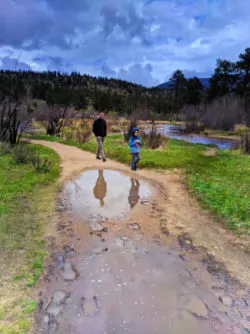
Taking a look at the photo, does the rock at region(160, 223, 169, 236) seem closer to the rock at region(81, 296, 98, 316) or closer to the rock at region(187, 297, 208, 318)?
the rock at region(187, 297, 208, 318)

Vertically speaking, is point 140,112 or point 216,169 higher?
point 140,112

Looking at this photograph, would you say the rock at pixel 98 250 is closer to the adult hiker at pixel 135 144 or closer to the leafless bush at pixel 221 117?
the adult hiker at pixel 135 144

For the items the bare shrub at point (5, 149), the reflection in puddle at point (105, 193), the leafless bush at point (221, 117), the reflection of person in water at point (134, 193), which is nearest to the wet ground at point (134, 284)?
the reflection in puddle at point (105, 193)

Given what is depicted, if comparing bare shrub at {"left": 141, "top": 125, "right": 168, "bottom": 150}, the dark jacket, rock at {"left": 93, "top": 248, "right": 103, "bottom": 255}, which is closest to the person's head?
the dark jacket

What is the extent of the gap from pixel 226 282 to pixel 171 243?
1219 mm

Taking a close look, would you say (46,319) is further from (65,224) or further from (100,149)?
(100,149)

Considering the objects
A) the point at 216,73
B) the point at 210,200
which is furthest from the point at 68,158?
the point at 216,73

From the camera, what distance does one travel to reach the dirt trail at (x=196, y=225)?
427cm

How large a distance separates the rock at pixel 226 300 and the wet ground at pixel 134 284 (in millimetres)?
12

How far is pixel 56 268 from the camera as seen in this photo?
152 inches

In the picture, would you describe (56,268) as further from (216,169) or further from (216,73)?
(216,73)

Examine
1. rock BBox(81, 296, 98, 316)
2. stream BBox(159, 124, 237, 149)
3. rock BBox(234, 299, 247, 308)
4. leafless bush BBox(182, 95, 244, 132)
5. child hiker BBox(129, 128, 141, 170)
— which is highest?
leafless bush BBox(182, 95, 244, 132)

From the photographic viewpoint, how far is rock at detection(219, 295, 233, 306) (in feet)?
10.8

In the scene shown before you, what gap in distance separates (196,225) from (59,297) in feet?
10.8
